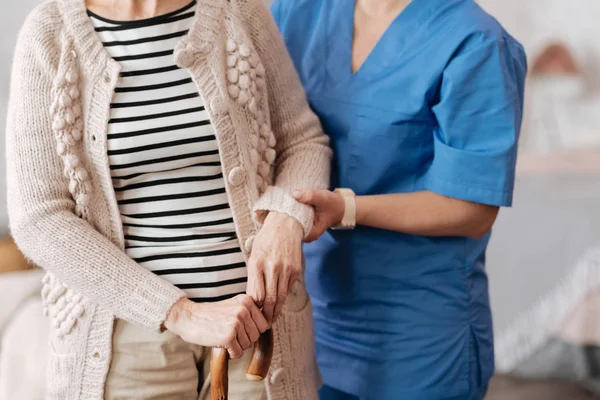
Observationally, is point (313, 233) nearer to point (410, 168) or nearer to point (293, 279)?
point (293, 279)

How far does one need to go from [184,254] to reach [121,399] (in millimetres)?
224

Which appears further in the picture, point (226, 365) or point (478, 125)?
point (478, 125)

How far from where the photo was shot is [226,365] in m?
0.99

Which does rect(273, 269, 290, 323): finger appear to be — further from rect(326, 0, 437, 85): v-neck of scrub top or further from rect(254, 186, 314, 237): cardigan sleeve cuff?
rect(326, 0, 437, 85): v-neck of scrub top

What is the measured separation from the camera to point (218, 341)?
982mm

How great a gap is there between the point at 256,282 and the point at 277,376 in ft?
0.57

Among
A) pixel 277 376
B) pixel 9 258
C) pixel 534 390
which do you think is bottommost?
pixel 534 390

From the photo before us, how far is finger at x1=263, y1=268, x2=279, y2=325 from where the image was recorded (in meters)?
1.03

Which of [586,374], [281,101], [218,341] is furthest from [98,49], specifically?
[586,374]

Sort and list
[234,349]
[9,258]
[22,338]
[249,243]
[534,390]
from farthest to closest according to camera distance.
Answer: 1. [534,390]
2. [9,258]
3. [22,338]
4. [249,243]
5. [234,349]

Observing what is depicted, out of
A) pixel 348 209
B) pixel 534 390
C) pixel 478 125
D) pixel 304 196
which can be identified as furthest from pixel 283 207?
pixel 534 390

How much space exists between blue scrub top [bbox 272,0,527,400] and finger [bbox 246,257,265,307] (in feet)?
1.14

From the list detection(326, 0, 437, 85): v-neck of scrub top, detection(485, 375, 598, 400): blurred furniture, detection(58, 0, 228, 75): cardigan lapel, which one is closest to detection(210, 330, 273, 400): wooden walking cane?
detection(58, 0, 228, 75): cardigan lapel

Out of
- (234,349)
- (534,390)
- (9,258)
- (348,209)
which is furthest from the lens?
(534,390)
